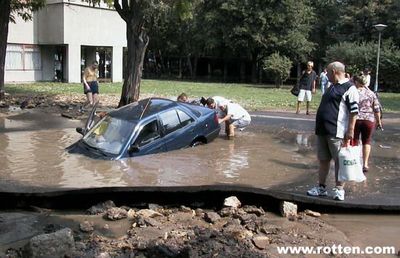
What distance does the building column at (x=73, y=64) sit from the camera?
37.8 m

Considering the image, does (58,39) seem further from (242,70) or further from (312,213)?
(312,213)

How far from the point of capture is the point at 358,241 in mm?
6164

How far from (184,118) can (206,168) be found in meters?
1.79

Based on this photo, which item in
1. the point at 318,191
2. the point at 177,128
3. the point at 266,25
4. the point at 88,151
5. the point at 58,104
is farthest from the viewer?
the point at 266,25

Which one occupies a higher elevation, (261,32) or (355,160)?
(261,32)

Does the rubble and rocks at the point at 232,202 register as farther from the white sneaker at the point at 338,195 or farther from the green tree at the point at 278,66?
the green tree at the point at 278,66

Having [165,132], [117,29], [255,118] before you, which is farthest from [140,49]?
[117,29]

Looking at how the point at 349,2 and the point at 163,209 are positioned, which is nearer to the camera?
the point at 163,209

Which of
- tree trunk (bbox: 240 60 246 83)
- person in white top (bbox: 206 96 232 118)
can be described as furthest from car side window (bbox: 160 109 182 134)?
tree trunk (bbox: 240 60 246 83)

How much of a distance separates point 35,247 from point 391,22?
48618 mm

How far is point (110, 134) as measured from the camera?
10375 mm

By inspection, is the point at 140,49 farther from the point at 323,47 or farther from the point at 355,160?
the point at 323,47

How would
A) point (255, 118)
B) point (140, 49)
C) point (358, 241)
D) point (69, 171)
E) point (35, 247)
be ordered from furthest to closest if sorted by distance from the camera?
point (140, 49) < point (255, 118) < point (69, 171) < point (358, 241) < point (35, 247)

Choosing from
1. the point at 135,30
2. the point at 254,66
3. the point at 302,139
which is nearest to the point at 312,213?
the point at 302,139
